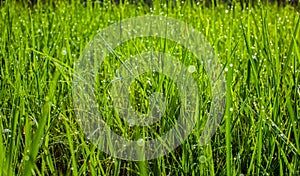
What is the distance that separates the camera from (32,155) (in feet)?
1.90

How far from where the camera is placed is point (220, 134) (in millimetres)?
1000

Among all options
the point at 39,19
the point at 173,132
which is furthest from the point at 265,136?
the point at 39,19

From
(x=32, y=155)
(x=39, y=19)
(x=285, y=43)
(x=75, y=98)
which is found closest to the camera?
(x=32, y=155)

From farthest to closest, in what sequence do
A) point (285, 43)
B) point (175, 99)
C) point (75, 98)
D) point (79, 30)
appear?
1. point (79, 30)
2. point (285, 43)
3. point (75, 98)
4. point (175, 99)

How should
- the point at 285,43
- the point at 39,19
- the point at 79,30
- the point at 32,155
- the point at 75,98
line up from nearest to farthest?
1. the point at 32,155
2. the point at 75,98
3. the point at 285,43
4. the point at 79,30
5. the point at 39,19

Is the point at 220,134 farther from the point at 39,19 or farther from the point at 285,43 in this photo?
the point at 39,19

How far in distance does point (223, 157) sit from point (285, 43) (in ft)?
4.00

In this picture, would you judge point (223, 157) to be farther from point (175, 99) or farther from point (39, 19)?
point (39, 19)

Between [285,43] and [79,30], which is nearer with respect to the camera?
[285,43]

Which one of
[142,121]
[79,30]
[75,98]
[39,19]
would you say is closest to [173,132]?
[142,121]

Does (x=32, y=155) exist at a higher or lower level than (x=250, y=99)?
higher

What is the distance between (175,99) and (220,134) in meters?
0.15

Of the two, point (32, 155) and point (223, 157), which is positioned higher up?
point (32, 155)

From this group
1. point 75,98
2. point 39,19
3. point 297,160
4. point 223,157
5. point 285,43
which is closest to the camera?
point 297,160
